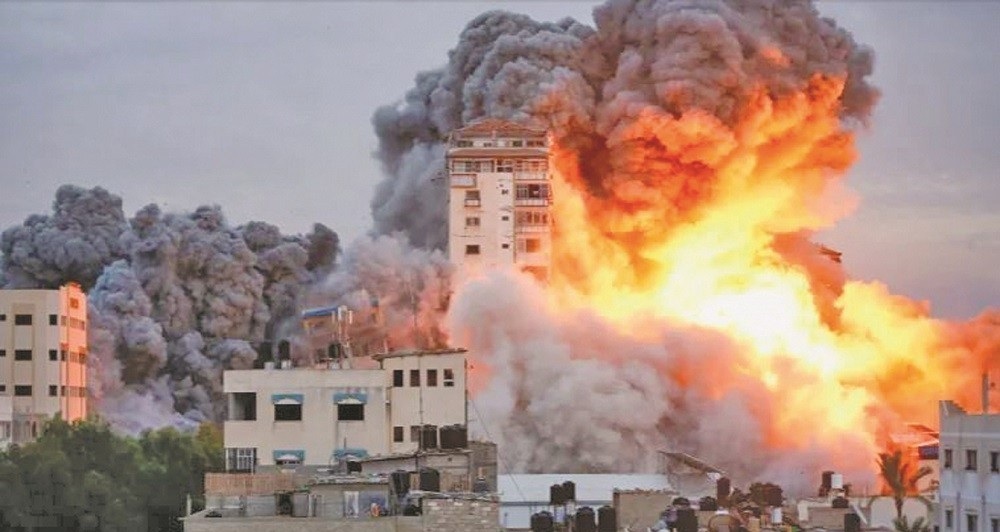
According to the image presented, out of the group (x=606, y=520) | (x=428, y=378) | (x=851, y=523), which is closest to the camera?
(x=606, y=520)

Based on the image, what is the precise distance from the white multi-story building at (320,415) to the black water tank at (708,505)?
1330 centimetres

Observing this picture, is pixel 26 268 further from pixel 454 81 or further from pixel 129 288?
pixel 454 81

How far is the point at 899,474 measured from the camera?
8075 cm

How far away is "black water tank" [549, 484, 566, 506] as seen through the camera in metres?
63.7

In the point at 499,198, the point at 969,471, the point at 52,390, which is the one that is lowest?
the point at 969,471

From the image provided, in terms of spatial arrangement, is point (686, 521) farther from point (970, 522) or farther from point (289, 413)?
point (289, 413)

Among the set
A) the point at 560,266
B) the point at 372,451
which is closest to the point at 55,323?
the point at 560,266

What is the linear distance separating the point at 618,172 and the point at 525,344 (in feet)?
37.4

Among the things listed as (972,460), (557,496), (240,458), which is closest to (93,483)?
(240,458)

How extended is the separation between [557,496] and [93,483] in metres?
16.1

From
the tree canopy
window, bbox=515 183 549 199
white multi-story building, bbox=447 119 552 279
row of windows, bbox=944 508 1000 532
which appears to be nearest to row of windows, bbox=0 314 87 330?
white multi-story building, bbox=447 119 552 279

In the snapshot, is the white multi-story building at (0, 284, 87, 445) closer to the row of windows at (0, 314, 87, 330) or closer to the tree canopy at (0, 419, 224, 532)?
the row of windows at (0, 314, 87, 330)

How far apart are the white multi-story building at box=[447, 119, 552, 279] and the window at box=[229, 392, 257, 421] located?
97.5ft

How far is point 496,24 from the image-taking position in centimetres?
10812
